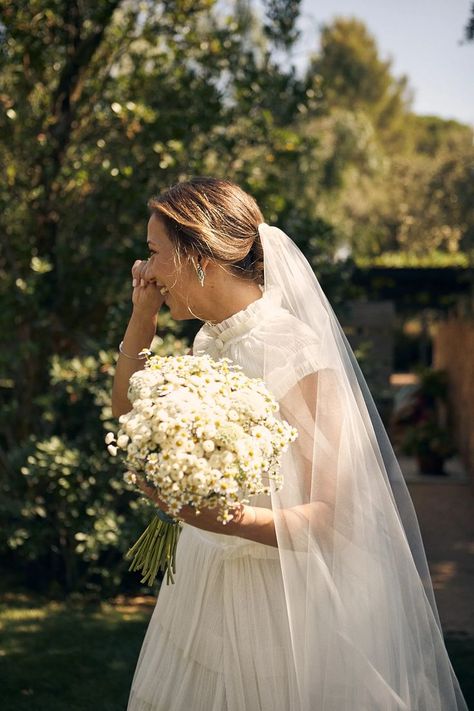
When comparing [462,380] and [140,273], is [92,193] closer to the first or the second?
[140,273]

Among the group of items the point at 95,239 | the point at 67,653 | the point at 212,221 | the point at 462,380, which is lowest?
the point at 67,653

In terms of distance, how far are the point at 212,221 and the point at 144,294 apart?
0.36m

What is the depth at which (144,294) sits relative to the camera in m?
2.57

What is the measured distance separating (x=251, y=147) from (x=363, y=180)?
73.3ft

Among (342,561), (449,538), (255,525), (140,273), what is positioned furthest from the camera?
(449,538)

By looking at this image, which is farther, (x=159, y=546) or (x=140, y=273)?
(x=140, y=273)

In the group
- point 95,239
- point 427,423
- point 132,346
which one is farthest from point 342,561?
point 427,423

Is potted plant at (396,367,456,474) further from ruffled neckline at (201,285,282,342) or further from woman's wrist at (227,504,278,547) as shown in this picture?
woman's wrist at (227,504,278,547)

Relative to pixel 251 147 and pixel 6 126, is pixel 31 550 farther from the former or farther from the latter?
pixel 251 147

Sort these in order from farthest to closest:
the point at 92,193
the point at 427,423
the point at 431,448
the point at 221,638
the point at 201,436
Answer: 1. the point at 427,423
2. the point at 431,448
3. the point at 92,193
4. the point at 221,638
5. the point at 201,436

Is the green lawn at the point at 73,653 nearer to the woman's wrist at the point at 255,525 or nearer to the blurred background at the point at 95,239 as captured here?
the blurred background at the point at 95,239

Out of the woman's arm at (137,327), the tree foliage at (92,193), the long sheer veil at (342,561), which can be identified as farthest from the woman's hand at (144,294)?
the tree foliage at (92,193)

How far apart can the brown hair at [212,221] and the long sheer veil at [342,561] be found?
0.82ft

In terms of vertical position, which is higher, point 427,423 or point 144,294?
point 144,294
